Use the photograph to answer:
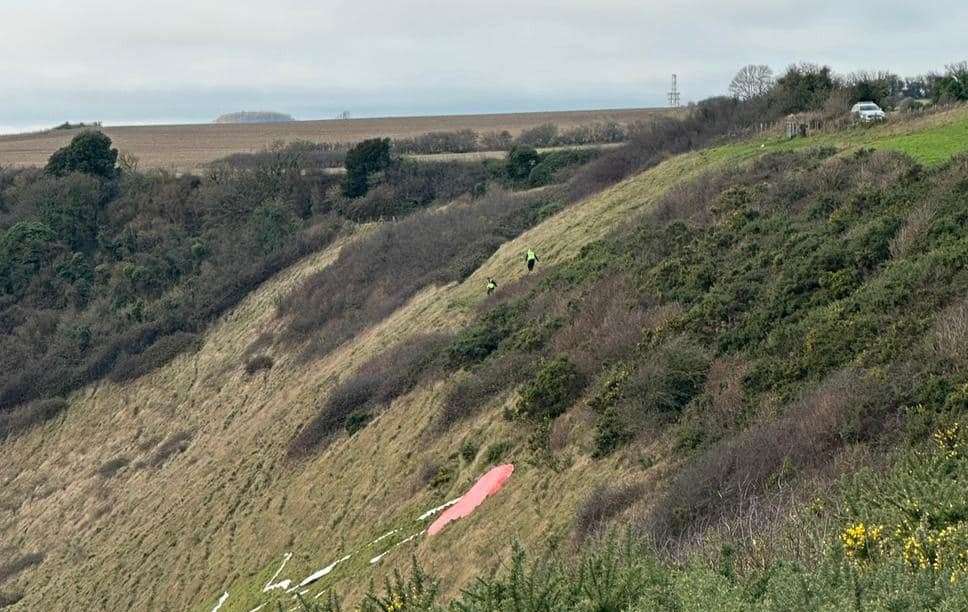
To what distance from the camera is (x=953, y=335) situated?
39.7 ft

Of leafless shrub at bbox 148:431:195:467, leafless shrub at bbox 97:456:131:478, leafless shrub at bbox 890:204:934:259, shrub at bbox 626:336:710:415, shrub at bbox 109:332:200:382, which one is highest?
leafless shrub at bbox 890:204:934:259

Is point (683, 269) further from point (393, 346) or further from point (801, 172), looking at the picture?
point (393, 346)

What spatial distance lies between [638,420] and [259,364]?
21.8 metres

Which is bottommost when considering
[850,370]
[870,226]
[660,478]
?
[660,478]

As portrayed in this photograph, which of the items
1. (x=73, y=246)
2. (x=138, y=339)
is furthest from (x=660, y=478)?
(x=73, y=246)

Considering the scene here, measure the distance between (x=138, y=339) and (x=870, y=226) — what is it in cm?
3076

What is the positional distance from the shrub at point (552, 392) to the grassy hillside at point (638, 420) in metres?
0.04

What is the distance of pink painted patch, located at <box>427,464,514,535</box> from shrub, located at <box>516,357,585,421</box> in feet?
3.66

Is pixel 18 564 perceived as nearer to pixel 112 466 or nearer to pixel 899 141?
pixel 112 466

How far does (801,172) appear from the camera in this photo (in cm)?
2239

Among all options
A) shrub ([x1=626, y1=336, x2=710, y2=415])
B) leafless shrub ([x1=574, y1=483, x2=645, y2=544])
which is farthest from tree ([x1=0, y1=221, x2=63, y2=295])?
leafless shrub ([x1=574, y1=483, x2=645, y2=544])

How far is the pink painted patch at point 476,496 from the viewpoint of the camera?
15.6 m

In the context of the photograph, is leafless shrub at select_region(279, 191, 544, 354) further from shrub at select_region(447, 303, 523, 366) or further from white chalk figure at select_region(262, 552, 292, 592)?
white chalk figure at select_region(262, 552, 292, 592)

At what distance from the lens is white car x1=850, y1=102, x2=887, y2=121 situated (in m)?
28.8
